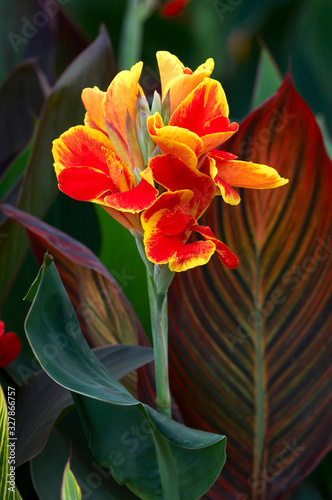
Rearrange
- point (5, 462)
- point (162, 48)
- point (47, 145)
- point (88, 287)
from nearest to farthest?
point (5, 462)
point (88, 287)
point (47, 145)
point (162, 48)

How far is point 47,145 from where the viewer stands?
0.66 meters

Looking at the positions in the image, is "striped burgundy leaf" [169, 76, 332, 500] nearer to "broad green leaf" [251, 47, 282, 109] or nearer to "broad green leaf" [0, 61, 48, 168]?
"broad green leaf" [251, 47, 282, 109]

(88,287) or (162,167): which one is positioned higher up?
(162,167)

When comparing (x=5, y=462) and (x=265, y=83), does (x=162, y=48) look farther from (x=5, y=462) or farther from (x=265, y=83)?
(x=5, y=462)

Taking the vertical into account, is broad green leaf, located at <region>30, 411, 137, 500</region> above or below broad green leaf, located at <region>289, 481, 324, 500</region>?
above

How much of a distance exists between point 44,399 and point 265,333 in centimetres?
21

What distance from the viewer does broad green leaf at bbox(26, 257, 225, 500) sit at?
1.23 ft

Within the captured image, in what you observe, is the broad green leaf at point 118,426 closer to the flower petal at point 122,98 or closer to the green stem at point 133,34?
the flower petal at point 122,98

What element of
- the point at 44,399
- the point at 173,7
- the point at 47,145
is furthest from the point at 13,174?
the point at 173,7

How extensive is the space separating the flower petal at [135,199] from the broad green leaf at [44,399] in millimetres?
180

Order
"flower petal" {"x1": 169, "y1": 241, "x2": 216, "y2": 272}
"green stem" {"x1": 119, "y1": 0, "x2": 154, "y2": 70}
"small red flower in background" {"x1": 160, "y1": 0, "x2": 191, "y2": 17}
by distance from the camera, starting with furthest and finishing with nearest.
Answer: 1. "small red flower in background" {"x1": 160, "y1": 0, "x2": 191, "y2": 17}
2. "green stem" {"x1": 119, "y1": 0, "x2": 154, "y2": 70}
3. "flower petal" {"x1": 169, "y1": 241, "x2": 216, "y2": 272}

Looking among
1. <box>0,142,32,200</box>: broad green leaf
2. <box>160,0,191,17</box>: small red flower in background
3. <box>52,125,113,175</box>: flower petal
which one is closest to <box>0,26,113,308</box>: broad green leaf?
<box>0,142,32,200</box>: broad green leaf

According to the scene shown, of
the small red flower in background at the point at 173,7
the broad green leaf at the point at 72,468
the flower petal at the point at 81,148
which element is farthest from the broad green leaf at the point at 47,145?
the small red flower in background at the point at 173,7

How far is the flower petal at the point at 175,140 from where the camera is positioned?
324mm
